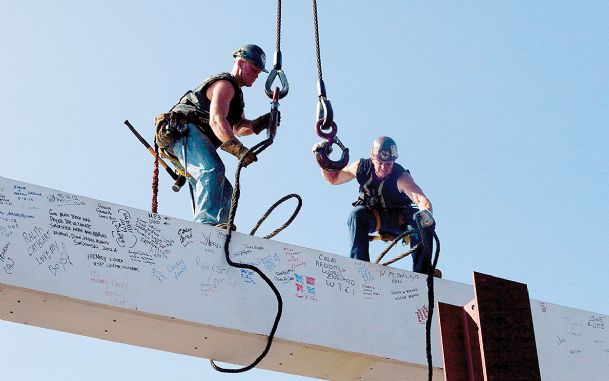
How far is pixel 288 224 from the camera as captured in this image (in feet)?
16.8

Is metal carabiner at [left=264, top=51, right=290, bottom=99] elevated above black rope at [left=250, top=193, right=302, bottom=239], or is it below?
above

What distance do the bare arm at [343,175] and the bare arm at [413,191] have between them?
10.5 inches

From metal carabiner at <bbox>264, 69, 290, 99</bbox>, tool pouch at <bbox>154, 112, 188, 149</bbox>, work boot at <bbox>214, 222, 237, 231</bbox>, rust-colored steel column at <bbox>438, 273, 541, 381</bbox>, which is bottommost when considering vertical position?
rust-colored steel column at <bbox>438, 273, 541, 381</bbox>

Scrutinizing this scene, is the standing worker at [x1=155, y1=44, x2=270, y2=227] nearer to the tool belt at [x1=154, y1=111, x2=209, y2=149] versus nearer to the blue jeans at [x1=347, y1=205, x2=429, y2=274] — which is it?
the tool belt at [x1=154, y1=111, x2=209, y2=149]

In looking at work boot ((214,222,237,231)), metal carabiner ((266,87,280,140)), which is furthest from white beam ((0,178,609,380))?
metal carabiner ((266,87,280,140))

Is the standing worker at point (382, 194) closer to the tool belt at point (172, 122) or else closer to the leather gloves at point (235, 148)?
the tool belt at point (172, 122)

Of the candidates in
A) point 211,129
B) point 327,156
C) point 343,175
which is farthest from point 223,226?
point 343,175

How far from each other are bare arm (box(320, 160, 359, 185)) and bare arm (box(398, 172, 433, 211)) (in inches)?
10.5

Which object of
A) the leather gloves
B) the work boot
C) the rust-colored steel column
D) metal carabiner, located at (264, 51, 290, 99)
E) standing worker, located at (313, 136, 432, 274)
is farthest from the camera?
standing worker, located at (313, 136, 432, 274)

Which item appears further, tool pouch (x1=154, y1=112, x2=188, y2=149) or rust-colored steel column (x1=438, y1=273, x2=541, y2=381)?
tool pouch (x1=154, y1=112, x2=188, y2=149)

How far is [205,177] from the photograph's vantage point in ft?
17.6

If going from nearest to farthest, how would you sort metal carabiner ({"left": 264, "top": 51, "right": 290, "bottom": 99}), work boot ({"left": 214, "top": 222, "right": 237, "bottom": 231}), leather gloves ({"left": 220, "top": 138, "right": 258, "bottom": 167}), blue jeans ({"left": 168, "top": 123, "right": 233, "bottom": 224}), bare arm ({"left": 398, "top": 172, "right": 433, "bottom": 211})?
work boot ({"left": 214, "top": 222, "right": 237, "bottom": 231}) → leather gloves ({"left": 220, "top": 138, "right": 258, "bottom": 167}) → blue jeans ({"left": 168, "top": 123, "right": 233, "bottom": 224}) → metal carabiner ({"left": 264, "top": 51, "right": 290, "bottom": 99}) → bare arm ({"left": 398, "top": 172, "right": 433, "bottom": 211})

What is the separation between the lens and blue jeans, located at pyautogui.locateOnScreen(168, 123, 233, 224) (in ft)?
17.2

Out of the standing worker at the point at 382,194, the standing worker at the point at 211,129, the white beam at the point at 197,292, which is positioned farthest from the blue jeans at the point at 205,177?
the standing worker at the point at 382,194
